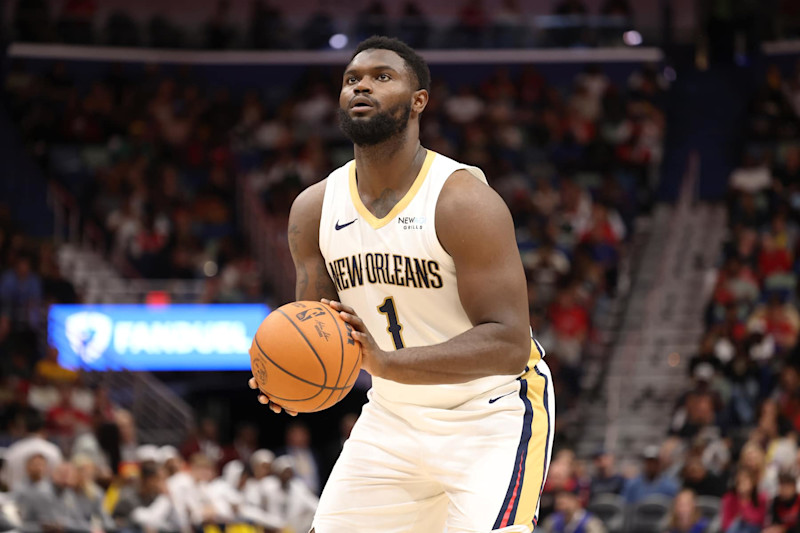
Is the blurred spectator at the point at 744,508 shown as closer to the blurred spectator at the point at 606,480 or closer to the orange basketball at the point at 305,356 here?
the blurred spectator at the point at 606,480

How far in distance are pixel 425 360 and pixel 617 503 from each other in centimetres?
764

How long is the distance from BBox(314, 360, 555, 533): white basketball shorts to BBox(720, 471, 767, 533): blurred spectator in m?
6.45

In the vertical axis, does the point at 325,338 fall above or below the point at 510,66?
below

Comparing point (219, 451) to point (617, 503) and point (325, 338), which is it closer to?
point (617, 503)

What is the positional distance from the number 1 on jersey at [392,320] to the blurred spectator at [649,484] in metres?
7.46

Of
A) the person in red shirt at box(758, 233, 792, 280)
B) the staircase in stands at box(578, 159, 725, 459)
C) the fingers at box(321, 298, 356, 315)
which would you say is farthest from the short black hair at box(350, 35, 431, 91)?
the person in red shirt at box(758, 233, 792, 280)

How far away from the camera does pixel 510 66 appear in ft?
67.6

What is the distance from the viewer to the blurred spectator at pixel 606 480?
455 inches

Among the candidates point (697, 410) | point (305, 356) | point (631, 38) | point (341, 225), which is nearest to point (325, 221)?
point (341, 225)

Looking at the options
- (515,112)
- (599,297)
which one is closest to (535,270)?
(599,297)

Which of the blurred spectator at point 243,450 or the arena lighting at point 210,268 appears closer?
the blurred spectator at point 243,450

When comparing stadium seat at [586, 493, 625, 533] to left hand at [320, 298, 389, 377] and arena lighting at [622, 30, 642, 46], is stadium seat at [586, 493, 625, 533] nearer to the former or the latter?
left hand at [320, 298, 389, 377]

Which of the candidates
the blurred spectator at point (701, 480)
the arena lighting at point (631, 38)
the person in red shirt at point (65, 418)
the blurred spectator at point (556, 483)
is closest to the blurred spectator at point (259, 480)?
the person in red shirt at point (65, 418)

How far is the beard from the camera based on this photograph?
434 centimetres
